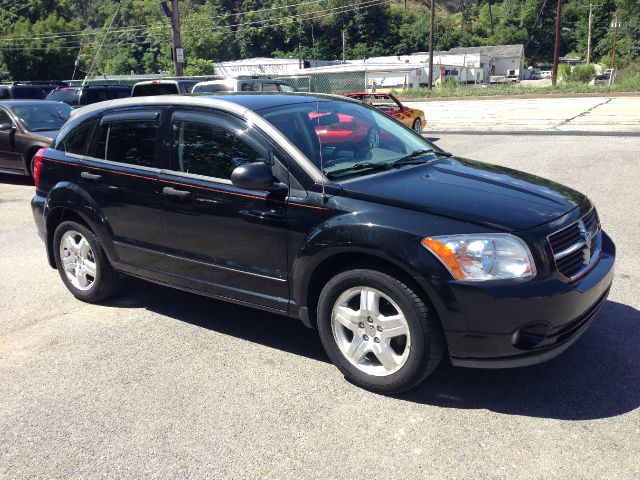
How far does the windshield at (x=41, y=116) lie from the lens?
11805 mm

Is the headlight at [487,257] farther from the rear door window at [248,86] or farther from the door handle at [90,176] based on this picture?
the rear door window at [248,86]

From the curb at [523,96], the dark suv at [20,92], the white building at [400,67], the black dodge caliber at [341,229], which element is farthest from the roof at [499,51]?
the black dodge caliber at [341,229]

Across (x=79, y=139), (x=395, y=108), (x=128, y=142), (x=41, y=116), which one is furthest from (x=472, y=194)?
(x=395, y=108)

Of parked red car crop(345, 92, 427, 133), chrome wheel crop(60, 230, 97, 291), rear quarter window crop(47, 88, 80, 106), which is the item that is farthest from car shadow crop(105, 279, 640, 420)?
rear quarter window crop(47, 88, 80, 106)

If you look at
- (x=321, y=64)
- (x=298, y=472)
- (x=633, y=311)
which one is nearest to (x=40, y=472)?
(x=298, y=472)

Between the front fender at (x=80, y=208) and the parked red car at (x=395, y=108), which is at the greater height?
the front fender at (x=80, y=208)

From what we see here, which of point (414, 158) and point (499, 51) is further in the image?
point (499, 51)

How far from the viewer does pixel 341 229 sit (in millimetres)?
3508

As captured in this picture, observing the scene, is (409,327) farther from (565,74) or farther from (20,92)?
(565,74)

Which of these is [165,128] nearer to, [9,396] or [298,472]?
[9,396]

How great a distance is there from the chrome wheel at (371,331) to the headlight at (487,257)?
0.43 meters

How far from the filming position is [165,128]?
447 cm

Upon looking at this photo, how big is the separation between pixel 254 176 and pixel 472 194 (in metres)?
1.34

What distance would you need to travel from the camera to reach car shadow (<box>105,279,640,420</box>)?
3359 millimetres
